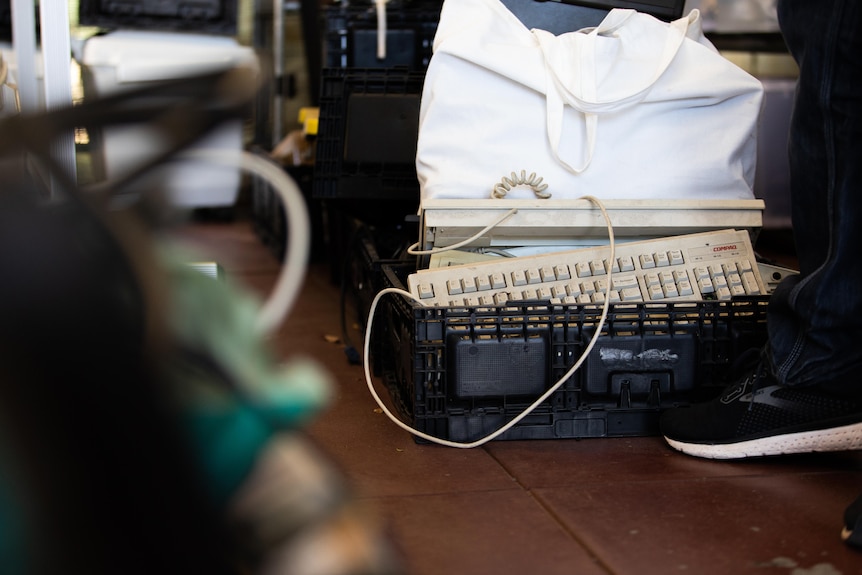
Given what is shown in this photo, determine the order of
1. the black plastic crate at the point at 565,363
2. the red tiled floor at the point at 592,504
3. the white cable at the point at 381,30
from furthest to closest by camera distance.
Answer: the white cable at the point at 381,30
the black plastic crate at the point at 565,363
the red tiled floor at the point at 592,504

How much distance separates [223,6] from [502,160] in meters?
2.68

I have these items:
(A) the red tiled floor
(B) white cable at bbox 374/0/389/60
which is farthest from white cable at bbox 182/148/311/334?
(B) white cable at bbox 374/0/389/60

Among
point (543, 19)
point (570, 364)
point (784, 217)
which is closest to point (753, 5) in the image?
point (784, 217)

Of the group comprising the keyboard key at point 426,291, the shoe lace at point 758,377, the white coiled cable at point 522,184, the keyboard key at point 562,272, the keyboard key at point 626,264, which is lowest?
the shoe lace at point 758,377

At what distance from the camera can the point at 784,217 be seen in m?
3.18

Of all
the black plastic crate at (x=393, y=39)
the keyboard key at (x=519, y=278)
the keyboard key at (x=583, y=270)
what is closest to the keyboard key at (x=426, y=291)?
the keyboard key at (x=519, y=278)

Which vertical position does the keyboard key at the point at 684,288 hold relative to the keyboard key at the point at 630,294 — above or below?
above

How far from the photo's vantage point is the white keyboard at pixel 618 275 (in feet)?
5.06

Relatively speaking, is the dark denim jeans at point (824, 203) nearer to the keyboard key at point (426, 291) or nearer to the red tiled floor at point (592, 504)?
the red tiled floor at point (592, 504)

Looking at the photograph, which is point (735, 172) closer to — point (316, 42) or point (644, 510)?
point (644, 510)

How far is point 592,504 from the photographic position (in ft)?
4.03

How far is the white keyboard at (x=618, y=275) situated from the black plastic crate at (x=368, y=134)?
2.21ft

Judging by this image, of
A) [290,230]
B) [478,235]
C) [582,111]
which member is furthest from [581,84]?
[290,230]

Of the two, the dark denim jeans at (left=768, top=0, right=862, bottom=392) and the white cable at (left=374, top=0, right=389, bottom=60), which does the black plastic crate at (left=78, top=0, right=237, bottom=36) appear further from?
the dark denim jeans at (left=768, top=0, right=862, bottom=392)
